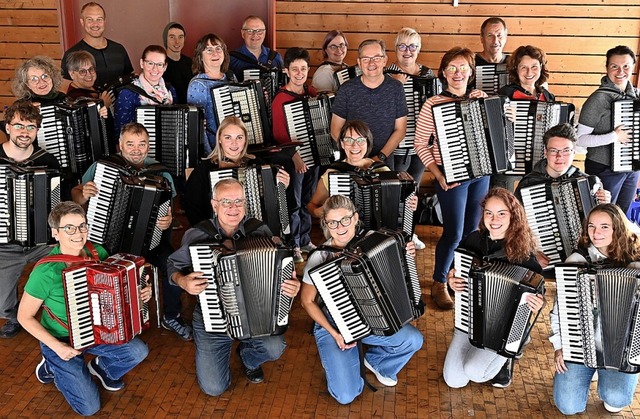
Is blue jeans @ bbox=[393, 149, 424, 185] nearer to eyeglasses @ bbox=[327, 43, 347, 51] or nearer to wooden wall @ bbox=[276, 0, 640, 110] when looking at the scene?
eyeglasses @ bbox=[327, 43, 347, 51]

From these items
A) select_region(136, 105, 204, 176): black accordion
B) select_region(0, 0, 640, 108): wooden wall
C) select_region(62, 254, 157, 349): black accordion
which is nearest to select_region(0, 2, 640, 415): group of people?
select_region(62, 254, 157, 349): black accordion

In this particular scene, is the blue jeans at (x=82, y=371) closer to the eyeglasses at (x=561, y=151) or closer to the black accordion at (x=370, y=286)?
the black accordion at (x=370, y=286)

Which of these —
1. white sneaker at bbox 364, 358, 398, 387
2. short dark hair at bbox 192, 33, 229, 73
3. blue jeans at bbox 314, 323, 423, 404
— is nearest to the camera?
blue jeans at bbox 314, 323, 423, 404

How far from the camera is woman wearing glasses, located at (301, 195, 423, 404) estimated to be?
3.82 meters

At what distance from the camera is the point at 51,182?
428cm

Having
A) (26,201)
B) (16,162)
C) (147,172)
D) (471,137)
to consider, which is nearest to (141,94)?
(147,172)

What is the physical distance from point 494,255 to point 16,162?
9.41 ft

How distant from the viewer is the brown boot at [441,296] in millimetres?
5059

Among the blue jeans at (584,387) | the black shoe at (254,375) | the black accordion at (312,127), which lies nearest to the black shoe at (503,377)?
the blue jeans at (584,387)

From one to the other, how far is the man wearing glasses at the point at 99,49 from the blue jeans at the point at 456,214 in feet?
9.41

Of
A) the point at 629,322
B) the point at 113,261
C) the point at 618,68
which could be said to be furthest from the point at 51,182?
the point at 618,68

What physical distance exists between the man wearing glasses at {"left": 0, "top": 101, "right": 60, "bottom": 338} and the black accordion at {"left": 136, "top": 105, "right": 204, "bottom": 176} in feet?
2.25

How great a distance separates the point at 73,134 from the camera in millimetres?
4805

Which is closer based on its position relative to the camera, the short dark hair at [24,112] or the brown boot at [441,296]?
the short dark hair at [24,112]
